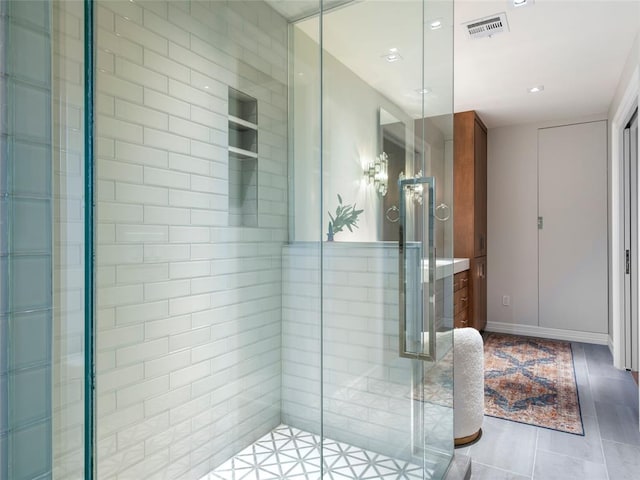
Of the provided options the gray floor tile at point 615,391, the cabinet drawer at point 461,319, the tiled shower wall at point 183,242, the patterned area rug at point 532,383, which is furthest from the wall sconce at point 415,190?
the cabinet drawer at point 461,319

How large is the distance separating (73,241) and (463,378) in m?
1.97

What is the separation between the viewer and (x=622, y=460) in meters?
2.05

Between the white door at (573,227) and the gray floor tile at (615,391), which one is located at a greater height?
the white door at (573,227)

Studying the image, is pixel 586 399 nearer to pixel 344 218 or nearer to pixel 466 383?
pixel 466 383

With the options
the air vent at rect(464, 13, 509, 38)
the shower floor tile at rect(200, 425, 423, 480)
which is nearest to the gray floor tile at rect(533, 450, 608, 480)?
the shower floor tile at rect(200, 425, 423, 480)

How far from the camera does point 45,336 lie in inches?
26.2

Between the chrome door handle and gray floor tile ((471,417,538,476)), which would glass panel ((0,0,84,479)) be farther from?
gray floor tile ((471,417,538,476))

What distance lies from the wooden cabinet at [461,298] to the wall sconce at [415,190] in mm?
2212

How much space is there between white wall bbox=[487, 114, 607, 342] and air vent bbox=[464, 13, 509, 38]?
8.13ft

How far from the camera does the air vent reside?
2464mm

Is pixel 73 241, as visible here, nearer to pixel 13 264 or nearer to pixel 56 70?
pixel 13 264

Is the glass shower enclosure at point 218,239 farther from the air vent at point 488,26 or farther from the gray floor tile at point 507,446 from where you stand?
the air vent at point 488,26

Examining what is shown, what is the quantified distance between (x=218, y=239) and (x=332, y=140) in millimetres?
482

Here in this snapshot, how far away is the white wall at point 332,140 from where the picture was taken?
1133mm
